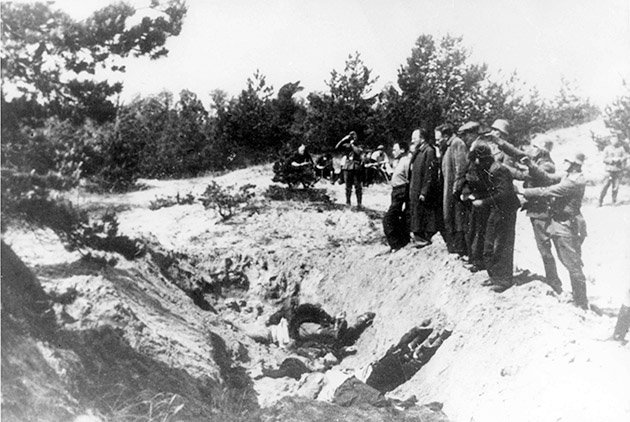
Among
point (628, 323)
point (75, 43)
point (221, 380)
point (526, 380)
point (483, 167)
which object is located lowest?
point (221, 380)

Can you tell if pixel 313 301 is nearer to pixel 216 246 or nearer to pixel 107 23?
pixel 216 246

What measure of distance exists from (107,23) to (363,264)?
531 centimetres

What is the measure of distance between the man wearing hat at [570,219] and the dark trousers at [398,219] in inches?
97.0

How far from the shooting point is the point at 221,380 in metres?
6.24

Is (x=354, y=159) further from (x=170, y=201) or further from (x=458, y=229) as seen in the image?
(x=458, y=229)

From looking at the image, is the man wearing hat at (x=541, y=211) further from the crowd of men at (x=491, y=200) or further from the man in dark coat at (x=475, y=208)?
the man in dark coat at (x=475, y=208)

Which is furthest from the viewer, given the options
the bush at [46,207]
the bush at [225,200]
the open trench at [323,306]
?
the bush at [225,200]

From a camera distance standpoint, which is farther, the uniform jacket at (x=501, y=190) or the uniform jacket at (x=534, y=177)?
the uniform jacket at (x=534, y=177)

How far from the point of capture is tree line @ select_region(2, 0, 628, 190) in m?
4.90

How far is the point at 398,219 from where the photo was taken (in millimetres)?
8406

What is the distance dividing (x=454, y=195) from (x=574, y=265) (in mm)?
1654

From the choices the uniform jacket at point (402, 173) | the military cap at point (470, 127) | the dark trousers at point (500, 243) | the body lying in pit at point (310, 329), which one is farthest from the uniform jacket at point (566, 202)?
the body lying in pit at point (310, 329)

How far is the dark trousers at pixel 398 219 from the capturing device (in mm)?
8211

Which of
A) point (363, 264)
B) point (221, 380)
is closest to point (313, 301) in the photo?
point (363, 264)
